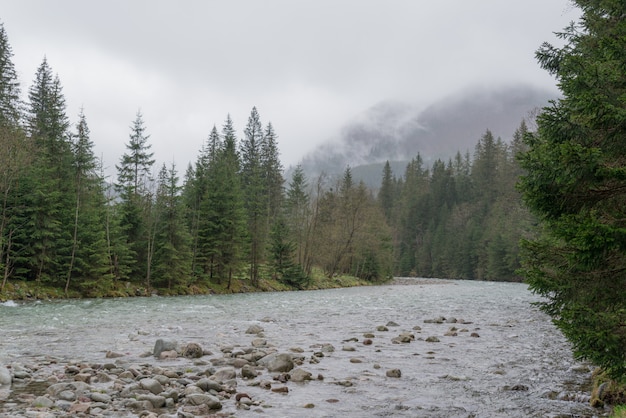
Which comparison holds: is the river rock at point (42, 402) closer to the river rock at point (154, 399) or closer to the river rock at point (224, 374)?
the river rock at point (154, 399)

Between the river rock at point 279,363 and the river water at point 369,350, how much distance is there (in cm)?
50

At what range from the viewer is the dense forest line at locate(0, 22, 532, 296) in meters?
29.5

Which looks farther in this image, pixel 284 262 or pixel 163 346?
pixel 284 262

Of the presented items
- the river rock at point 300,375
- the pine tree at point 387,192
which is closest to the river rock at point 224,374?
the river rock at point 300,375

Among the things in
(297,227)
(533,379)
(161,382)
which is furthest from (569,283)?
(297,227)

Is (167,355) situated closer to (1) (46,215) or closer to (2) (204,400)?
(2) (204,400)

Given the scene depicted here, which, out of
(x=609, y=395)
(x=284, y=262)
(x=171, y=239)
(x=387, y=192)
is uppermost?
(x=387, y=192)

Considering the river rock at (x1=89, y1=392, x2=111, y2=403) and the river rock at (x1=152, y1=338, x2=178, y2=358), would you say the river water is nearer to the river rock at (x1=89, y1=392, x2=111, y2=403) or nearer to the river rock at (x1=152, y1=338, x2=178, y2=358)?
the river rock at (x1=152, y1=338, x2=178, y2=358)

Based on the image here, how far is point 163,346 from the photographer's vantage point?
11703 mm

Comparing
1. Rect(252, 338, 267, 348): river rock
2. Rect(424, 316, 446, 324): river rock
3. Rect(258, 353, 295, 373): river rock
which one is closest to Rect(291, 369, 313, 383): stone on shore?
Rect(258, 353, 295, 373): river rock

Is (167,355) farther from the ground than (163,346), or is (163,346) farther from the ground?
(163,346)

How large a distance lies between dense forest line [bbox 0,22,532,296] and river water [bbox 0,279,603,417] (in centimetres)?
778

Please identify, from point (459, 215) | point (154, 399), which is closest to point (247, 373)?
point (154, 399)

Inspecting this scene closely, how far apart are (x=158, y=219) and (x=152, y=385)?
1247 inches
